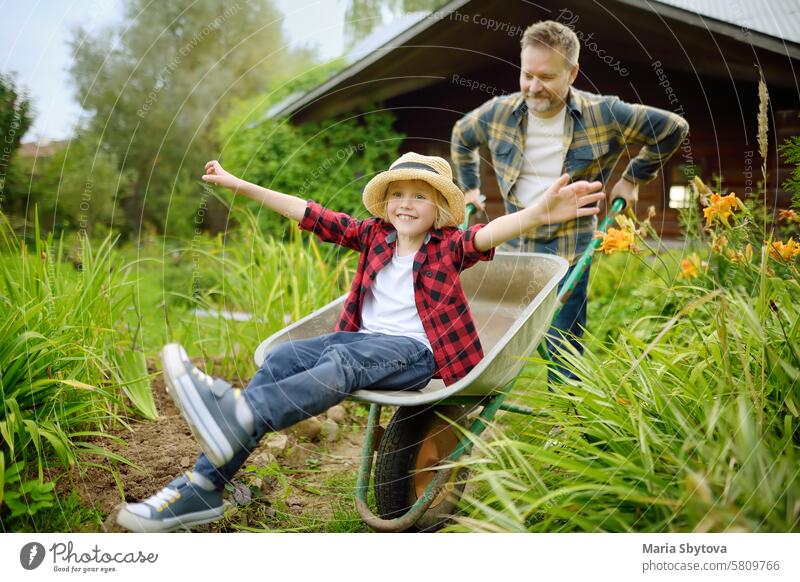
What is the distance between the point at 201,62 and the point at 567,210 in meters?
14.7

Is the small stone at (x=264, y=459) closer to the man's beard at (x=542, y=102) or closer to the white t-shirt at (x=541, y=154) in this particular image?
the white t-shirt at (x=541, y=154)

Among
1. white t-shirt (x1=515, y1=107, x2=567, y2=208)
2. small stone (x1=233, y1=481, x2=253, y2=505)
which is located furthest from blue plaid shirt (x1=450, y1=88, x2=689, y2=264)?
small stone (x1=233, y1=481, x2=253, y2=505)

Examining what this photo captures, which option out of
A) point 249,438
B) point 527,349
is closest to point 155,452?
point 249,438

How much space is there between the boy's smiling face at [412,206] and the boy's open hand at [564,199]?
0.53m

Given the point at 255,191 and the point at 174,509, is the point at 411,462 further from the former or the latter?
the point at 255,191

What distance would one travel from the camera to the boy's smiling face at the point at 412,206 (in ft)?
7.66

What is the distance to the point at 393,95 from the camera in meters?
5.74

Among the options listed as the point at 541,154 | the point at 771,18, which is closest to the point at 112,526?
the point at 541,154

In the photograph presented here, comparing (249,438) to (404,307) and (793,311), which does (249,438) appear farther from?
(793,311)

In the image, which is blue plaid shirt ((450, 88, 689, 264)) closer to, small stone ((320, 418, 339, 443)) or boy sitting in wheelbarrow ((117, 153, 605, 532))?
boy sitting in wheelbarrow ((117, 153, 605, 532))

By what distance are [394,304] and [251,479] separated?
859 millimetres

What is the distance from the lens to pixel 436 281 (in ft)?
7.47

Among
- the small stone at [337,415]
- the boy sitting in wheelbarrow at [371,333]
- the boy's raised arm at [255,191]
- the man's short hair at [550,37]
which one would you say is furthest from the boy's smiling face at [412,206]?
the small stone at [337,415]

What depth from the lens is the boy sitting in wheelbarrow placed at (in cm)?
180
